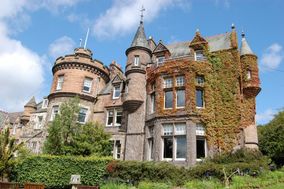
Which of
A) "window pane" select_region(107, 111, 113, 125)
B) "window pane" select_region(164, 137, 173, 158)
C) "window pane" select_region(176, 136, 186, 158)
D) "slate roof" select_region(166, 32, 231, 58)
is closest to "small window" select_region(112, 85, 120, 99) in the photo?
"window pane" select_region(107, 111, 113, 125)

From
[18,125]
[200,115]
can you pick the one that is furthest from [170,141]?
[18,125]

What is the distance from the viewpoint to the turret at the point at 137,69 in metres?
27.3

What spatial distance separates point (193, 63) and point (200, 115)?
5148 mm

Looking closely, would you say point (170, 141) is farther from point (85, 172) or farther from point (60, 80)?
point (60, 80)

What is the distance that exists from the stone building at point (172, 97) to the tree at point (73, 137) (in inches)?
115

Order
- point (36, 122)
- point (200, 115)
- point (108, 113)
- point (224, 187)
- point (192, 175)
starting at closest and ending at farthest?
point (224, 187), point (192, 175), point (200, 115), point (108, 113), point (36, 122)

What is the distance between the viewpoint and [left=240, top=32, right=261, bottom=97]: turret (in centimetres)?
2544

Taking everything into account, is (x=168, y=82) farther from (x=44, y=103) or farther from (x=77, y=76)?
(x=44, y=103)

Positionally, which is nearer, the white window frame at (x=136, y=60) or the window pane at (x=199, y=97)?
the window pane at (x=199, y=97)

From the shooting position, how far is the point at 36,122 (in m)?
36.2

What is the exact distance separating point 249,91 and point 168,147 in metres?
10.1

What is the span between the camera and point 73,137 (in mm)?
24500

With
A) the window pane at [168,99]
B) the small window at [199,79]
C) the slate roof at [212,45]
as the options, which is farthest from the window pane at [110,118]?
the small window at [199,79]

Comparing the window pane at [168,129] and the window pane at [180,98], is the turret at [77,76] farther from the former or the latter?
the window pane at [180,98]
